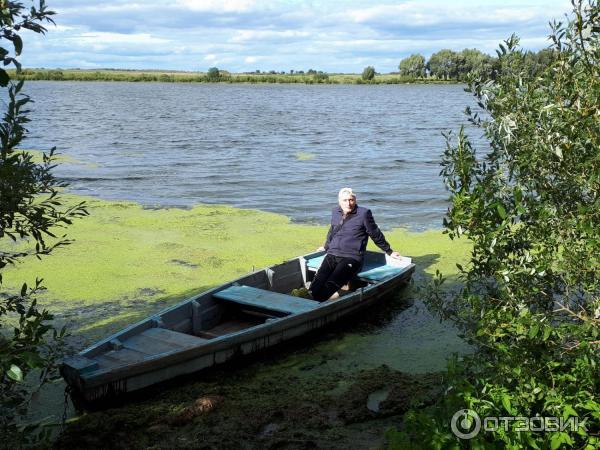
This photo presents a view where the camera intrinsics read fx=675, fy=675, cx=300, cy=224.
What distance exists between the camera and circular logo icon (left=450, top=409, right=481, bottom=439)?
3.53m

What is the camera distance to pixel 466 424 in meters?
3.55

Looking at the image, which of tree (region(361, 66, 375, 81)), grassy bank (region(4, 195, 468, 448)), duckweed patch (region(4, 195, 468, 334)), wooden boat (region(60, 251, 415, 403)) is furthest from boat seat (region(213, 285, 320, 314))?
tree (region(361, 66, 375, 81))

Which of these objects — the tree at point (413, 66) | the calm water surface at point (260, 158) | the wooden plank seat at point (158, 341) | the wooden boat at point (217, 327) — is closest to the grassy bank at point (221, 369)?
the wooden boat at point (217, 327)

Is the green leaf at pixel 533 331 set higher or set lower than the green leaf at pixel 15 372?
lower

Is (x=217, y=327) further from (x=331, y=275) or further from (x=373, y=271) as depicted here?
(x=373, y=271)

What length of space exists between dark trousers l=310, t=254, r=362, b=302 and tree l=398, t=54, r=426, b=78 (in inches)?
→ 3485

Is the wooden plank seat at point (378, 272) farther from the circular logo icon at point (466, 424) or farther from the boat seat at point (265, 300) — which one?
the circular logo icon at point (466, 424)

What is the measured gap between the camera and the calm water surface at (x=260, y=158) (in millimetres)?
16562

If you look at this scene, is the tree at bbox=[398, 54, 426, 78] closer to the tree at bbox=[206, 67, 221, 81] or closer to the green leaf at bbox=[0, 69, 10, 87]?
the tree at bbox=[206, 67, 221, 81]

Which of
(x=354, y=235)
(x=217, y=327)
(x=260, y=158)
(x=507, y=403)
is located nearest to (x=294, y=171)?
(x=260, y=158)

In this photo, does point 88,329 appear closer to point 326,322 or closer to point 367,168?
point 326,322

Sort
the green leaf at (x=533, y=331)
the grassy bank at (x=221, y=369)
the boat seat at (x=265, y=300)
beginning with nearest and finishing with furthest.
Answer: the green leaf at (x=533, y=331)
the grassy bank at (x=221, y=369)
the boat seat at (x=265, y=300)

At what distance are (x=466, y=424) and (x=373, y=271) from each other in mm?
5836

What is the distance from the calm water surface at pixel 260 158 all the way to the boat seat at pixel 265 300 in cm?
644
